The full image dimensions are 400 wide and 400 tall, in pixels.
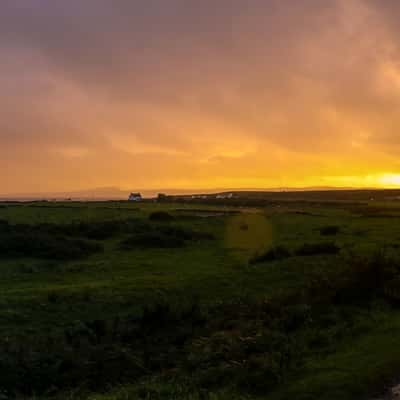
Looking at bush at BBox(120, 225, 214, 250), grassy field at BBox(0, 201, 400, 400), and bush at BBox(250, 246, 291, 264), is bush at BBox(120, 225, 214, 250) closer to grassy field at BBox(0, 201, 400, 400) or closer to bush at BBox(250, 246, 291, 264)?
grassy field at BBox(0, 201, 400, 400)

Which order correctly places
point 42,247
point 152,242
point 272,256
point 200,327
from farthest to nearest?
point 152,242, point 42,247, point 272,256, point 200,327

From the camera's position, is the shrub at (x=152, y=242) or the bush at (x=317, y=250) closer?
the bush at (x=317, y=250)

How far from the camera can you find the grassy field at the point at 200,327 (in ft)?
28.7

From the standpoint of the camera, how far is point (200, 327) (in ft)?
44.9

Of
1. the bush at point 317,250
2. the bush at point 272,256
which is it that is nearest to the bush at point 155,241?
the bush at point 272,256

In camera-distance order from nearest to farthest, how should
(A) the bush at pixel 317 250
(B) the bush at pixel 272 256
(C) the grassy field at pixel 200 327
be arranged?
(C) the grassy field at pixel 200 327 → (B) the bush at pixel 272 256 → (A) the bush at pixel 317 250

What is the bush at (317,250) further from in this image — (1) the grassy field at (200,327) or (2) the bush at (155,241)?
(2) the bush at (155,241)

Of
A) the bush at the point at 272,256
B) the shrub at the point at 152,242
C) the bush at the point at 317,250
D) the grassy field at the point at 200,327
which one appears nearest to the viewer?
the grassy field at the point at 200,327

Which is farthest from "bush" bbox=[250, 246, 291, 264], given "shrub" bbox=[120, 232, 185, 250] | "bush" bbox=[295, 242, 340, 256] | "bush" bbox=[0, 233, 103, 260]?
"bush" bbox=[0, 233, 103, 260]

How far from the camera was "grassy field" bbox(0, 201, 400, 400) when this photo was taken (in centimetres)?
873

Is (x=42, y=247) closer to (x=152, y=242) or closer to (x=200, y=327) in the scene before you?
(x=152, y=242)

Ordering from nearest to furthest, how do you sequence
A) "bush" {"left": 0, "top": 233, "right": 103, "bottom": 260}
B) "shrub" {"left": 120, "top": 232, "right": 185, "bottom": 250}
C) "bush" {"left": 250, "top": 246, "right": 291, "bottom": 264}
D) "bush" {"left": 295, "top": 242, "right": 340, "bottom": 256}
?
"bush" {"left": 250, "top": 246, "right": 291, "bottom": 264}, "bush" {"left": 295, "top": 242, "right": 340, "bottom": 256}, "bush" {"left": 0, "top": 233, "right": 103, "bottom": 260}, "shrub" {"left": 120, "top": 232, "right": 185, "bottom": 250}

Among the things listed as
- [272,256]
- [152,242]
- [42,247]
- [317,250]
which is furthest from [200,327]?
[152,242]

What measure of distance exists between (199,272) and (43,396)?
14.0 m
